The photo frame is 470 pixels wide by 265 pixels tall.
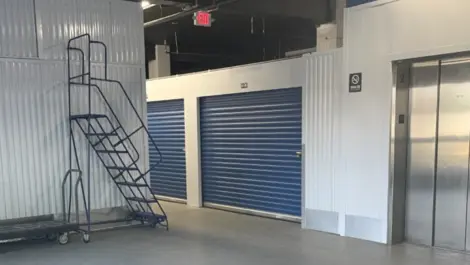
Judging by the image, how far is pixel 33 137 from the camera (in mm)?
5879

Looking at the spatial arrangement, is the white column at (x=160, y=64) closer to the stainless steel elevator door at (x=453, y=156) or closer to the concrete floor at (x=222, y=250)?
the concrete floor at (x=222, y=250)

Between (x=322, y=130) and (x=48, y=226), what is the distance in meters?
3.79

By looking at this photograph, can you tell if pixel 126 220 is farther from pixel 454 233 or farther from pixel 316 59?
pixel 454 233

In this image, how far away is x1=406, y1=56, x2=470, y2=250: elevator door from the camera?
498 cm

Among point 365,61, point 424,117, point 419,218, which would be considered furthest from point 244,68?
point 419,218

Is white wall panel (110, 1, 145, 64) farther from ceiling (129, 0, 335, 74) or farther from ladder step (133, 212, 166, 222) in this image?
ladder step (133, 212, 166, 222)

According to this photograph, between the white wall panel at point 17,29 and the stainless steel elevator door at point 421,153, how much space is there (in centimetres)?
497

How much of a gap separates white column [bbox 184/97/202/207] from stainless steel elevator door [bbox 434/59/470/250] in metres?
4.28

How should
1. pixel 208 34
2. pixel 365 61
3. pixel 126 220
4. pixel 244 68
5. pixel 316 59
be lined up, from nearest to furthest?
1. pixel 365 61
2. pixel 316 59
3. pixel 126 220
4. pixel 244 68
5. pixel 208 34

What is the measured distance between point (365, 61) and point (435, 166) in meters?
1.53

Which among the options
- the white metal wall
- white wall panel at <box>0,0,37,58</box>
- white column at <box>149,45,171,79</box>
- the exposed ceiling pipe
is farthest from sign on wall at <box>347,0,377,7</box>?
white column at <box>149,45,171,79</box>

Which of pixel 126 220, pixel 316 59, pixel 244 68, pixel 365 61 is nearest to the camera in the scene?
pixel 365 61

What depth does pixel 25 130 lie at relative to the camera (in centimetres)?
582

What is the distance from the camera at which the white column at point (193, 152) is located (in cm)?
814
